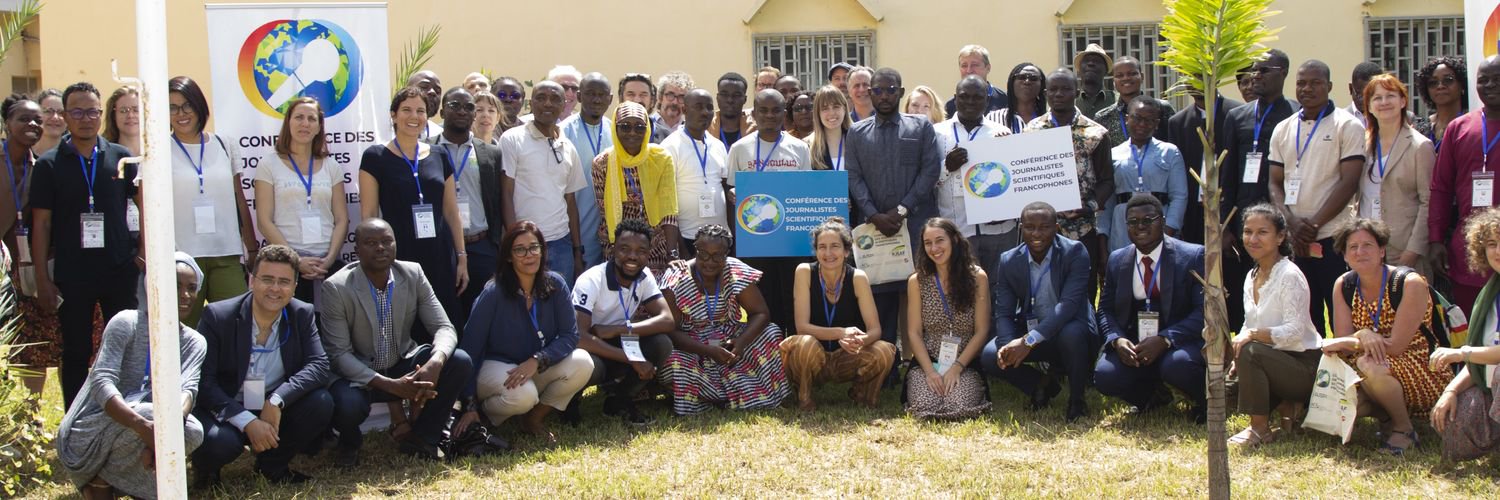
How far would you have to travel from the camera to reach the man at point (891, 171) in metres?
7.43

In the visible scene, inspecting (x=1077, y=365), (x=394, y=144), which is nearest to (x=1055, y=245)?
(x=1077, y=365)

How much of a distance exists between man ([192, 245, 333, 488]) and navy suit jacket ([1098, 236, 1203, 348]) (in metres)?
3.89

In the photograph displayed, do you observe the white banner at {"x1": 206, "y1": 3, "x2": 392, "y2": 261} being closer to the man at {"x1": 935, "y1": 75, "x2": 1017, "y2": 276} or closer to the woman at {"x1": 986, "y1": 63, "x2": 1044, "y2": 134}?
the man at {"x1": 935, "y1": 75, "x2": 1017, "y2": 276}

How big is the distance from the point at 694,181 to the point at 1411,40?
31.7ft

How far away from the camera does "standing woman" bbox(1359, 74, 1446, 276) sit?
255 inches

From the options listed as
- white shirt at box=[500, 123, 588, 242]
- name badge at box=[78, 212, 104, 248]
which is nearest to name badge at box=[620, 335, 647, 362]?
white shirt at box=[500, 123, 588, 242]

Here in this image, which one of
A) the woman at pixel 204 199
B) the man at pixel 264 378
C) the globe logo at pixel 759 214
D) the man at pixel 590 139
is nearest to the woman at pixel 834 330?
the globe logo at pixel 759 214

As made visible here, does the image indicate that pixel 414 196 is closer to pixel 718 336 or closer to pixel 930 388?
pixel 718 336

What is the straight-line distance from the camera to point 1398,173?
655 centimetres

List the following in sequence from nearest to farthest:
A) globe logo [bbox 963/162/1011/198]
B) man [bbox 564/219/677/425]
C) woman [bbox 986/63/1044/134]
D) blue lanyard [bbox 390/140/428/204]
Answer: blue lanyard [bbox 390/140/428/204] < man [bbox 564/219/677/425] < globe logo [bbox 963/162/1011/198] < woman [bbox 986/63/1044/134]

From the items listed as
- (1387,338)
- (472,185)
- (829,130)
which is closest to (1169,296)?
(1387,338)

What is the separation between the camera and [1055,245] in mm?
6879

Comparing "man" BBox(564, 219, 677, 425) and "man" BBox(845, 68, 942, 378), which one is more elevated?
"man" BBox(845, 68, 942, 378)

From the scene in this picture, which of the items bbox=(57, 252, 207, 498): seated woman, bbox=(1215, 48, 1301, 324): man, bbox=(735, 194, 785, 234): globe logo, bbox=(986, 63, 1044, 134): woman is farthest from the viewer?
bbox=(986, 63, 1044, 134): woman
